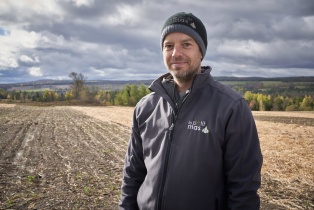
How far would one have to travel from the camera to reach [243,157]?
2145 mm

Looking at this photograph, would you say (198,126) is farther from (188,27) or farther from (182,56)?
(188,27)

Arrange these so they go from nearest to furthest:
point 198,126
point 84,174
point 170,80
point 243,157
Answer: point 243,157 → point 198,126 → point 170,80 → point 84,174

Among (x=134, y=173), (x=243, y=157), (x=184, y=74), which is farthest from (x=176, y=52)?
(x=134, y=173)

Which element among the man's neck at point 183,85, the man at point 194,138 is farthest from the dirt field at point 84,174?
the man's neck at point 183,85

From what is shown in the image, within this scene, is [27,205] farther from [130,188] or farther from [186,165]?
[186,165]

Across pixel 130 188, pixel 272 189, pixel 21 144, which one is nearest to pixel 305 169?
pixel 272 189

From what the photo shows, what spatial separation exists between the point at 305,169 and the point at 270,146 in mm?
4214

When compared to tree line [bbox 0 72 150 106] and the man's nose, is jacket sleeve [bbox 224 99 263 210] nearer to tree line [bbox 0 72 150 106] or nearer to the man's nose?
the man's nose

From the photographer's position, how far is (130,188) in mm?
2840

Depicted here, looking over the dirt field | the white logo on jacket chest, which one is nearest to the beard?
the white logo on jacket chest

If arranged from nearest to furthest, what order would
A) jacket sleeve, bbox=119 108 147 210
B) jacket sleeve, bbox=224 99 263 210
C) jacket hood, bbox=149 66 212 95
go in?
jacket sleeve, bbox=224 99 263 210 < jacket hood, bbox=149 66 212 95 < jacket sleeve, bbox=119 108 147 210

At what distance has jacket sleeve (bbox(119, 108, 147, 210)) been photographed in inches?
111

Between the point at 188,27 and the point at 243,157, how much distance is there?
4.40 ft

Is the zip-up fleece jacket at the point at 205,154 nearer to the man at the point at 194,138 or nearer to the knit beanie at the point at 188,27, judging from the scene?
the man at the point at 194,138
